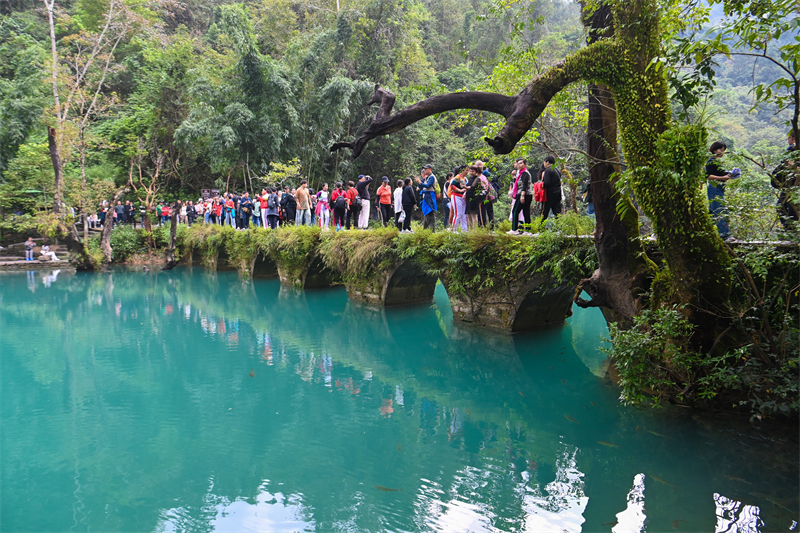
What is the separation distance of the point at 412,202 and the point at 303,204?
5.55 metres

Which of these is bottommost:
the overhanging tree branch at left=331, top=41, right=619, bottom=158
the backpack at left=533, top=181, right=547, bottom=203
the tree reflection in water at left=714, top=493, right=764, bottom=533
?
the tree reflection in water at left=714, top=493, right=764, bottom=533

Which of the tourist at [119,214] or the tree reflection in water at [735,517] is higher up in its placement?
the tourist at [119,214]

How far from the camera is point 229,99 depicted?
83.9 feet

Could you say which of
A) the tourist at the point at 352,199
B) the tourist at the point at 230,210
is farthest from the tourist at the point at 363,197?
the tourist at the point at 230,210

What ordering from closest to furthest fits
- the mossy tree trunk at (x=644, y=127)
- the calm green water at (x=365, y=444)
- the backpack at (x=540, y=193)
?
1. the calm green water at (x=365, y=444)
2. the mossy tree trunk at (x=644, y=127)
3. the backpack at (x=540, y=193)

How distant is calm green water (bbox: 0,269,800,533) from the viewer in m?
4.66

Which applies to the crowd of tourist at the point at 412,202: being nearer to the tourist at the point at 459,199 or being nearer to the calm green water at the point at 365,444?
the tourist at the point at 459,199

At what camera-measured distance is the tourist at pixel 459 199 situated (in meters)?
11.7

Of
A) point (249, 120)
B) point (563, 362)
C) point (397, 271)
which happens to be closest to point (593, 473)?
point (563, 362)

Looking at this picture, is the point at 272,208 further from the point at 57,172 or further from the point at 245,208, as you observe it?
the point at 57,172

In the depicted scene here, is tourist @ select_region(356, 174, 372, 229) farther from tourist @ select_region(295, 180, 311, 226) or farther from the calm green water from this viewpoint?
the calm green water

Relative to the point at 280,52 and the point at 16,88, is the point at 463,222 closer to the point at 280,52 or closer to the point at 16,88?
the point at 280,52

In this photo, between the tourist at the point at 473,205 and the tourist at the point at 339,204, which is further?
the tourist at the point at 339,204

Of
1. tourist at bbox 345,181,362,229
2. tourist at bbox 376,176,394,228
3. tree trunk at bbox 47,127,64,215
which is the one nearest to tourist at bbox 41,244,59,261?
tree trunk at bbox 47,127,64,215
